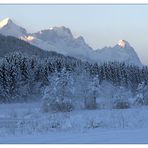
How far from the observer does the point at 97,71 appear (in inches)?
4186

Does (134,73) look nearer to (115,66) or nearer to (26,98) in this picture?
(115,66)

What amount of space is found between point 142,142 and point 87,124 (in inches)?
241

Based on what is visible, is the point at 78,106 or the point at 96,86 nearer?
the point at 78,106

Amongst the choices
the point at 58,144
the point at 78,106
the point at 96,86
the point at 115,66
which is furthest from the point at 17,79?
the point at 58,144

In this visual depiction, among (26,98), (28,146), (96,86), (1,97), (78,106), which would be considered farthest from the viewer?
(26,98)

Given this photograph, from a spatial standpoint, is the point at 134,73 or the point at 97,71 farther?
the point at 134,73

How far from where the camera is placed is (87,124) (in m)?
17.2

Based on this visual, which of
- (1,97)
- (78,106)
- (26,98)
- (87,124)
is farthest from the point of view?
(26,98)

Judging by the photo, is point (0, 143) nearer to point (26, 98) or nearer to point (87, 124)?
point (87, 124)

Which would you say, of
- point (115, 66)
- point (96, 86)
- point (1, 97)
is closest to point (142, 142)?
point (96, 86)

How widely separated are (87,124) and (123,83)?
302ft

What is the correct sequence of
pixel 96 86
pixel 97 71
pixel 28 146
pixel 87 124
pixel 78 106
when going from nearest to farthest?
pixel 28 146
pixel 87 124
pixel 78 106
pixel 96 86
pixel 97 71

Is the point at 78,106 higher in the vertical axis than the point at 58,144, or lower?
lower

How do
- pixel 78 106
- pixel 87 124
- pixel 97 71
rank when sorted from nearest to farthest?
pixel 87 124 → pixel 78 106 → pixel 97 71
